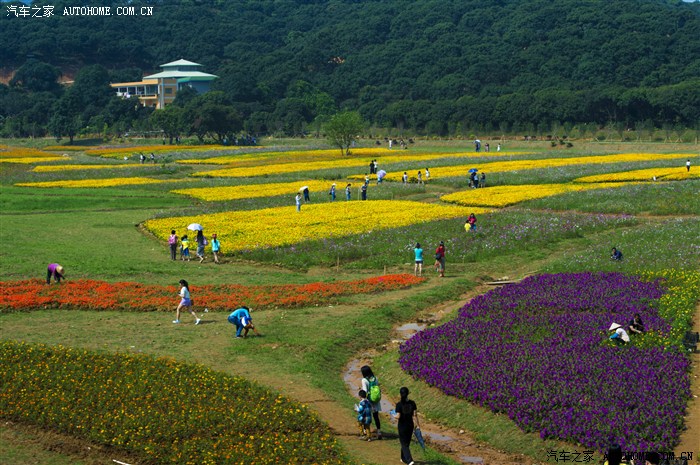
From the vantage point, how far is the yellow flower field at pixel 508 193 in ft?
197

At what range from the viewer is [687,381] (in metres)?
21.7

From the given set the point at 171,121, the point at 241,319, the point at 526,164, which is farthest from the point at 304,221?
the point at 171,121

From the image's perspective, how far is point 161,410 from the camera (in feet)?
65.9

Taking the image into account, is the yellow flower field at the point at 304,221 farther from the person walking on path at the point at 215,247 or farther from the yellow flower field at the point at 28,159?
the yellow flower field at the point at 28,159

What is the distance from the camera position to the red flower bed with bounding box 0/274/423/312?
1268 inches

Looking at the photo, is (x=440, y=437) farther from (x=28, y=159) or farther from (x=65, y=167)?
(x=28, y=159)

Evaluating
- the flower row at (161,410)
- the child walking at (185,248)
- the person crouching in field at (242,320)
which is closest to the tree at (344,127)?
the child walking at (185,248)

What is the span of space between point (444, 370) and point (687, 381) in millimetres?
6158

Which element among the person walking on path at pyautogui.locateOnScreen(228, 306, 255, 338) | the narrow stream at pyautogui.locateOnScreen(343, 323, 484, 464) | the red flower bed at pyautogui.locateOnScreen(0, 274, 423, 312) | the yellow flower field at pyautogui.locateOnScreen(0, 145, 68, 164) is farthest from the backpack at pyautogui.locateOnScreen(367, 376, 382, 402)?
the yellow flower field at pyautogui.locateOnScreen(0, 145, 68, 164)

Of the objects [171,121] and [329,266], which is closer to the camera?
[329,266]

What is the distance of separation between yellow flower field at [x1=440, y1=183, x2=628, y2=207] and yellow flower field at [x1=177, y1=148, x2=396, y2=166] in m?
42.6

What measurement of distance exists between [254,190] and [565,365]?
51.4 metres

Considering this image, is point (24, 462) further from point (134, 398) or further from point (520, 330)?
point (520, 330)

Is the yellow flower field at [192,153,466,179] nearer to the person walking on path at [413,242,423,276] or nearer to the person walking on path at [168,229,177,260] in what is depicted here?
the person walking on path at [168,229,177,260]
